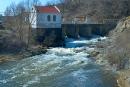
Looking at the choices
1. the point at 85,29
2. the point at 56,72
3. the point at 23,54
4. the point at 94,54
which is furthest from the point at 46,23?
the point at 56,72

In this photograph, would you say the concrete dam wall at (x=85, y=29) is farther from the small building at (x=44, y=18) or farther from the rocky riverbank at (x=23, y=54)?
the rocky riverbank at (x=23, y=54)

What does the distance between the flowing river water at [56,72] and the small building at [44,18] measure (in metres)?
9.63

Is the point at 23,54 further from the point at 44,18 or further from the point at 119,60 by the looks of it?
the point at 119,60

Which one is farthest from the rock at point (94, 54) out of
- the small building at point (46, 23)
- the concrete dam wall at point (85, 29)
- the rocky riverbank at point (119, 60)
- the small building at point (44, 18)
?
the concrete dam wall at point (85, 29)

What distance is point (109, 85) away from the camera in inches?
1067

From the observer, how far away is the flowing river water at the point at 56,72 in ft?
93.0

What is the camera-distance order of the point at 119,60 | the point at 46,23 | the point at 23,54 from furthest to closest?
the point at 46,23 < the point at 23,54 < the point at 119,60

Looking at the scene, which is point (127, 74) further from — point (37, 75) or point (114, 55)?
point (37, 75)

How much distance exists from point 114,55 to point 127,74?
232 inches

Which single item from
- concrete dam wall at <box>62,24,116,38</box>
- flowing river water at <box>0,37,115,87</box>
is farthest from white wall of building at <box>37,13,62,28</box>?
flowing river water at <box>0,37,115,87</box>

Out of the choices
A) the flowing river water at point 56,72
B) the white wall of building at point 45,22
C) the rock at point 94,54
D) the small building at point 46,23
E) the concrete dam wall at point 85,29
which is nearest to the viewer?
the flowing river water at point 56,72

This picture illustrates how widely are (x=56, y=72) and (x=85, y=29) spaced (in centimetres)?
2875

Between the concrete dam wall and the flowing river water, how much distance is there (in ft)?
41.4

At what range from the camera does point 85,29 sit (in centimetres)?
6053
